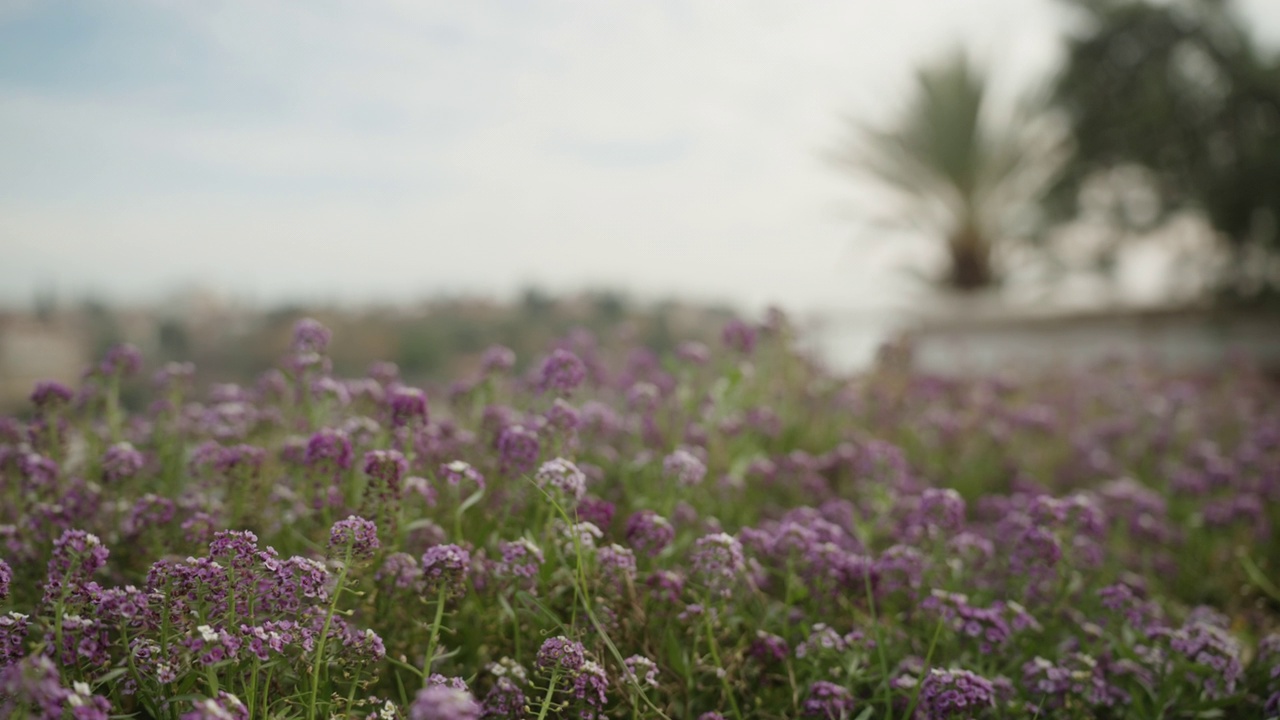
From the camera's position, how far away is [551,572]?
7.19 ft

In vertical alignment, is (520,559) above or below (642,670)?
above

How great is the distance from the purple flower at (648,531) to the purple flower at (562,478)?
0.82 ft

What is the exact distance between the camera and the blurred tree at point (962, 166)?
41.1ft

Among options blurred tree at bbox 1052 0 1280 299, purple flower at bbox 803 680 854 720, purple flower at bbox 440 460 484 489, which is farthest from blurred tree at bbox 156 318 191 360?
blurred tree at bbox 1052 0 1280 299

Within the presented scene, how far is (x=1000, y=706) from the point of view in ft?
7.34

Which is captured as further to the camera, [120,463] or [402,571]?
[120,463]

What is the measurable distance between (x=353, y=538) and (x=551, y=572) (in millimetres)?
583

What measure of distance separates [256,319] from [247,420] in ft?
11.4

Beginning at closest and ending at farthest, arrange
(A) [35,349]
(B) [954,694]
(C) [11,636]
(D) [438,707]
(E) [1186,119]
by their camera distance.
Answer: (D) [438,707] < (C) [11,636] < (B) [954,694] < (A) [35,349] < (E) [1186,119]

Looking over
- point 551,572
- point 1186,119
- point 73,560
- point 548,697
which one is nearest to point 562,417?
point 551,572

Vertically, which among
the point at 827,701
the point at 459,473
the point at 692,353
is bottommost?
the point at 827,701

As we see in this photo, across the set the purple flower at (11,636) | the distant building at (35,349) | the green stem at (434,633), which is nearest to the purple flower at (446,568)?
the green stem at (434,633)

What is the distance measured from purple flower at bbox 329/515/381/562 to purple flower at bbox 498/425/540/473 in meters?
0.61

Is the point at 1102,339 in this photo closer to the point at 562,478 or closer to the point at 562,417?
the point at 562,417
